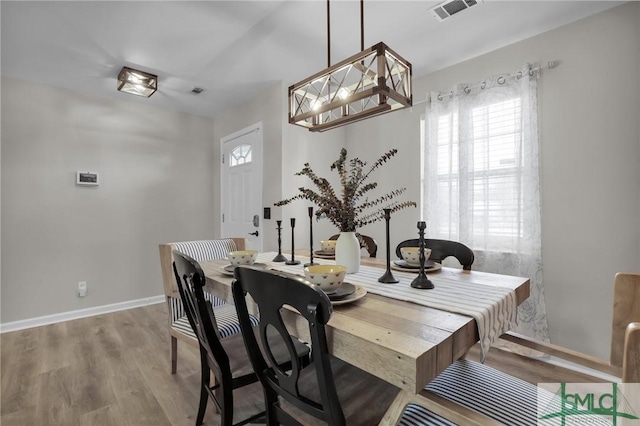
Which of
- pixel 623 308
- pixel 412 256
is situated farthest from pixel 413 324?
pixel 623 308

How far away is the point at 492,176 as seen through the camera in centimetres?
246

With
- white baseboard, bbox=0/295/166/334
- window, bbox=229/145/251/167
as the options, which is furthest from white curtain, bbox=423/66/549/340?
white baseboard, bbox=0/295/166/334

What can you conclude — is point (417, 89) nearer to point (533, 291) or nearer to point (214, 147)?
point (533, 291)

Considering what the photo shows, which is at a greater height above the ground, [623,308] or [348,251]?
[348,251]

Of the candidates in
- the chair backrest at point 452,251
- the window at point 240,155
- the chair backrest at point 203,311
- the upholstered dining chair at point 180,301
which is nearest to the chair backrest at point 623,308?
the chair backrest at point 452,251

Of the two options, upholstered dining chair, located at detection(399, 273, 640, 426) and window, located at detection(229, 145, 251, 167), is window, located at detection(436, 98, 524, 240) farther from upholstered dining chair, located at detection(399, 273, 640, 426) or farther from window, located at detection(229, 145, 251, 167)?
window, located at detection(229, 145, 251, 167)

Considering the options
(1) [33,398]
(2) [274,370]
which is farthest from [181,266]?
(1) [33,398]

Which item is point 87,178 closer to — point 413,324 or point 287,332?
point 287,332

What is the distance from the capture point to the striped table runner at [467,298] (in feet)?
3.26

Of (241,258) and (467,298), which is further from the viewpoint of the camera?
(241,258)

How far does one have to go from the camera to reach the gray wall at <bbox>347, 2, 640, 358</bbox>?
1949 mm

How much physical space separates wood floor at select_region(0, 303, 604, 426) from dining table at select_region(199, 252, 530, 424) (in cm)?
91

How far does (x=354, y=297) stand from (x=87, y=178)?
11.2ft

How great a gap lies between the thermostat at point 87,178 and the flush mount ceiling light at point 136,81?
1.03 meters
